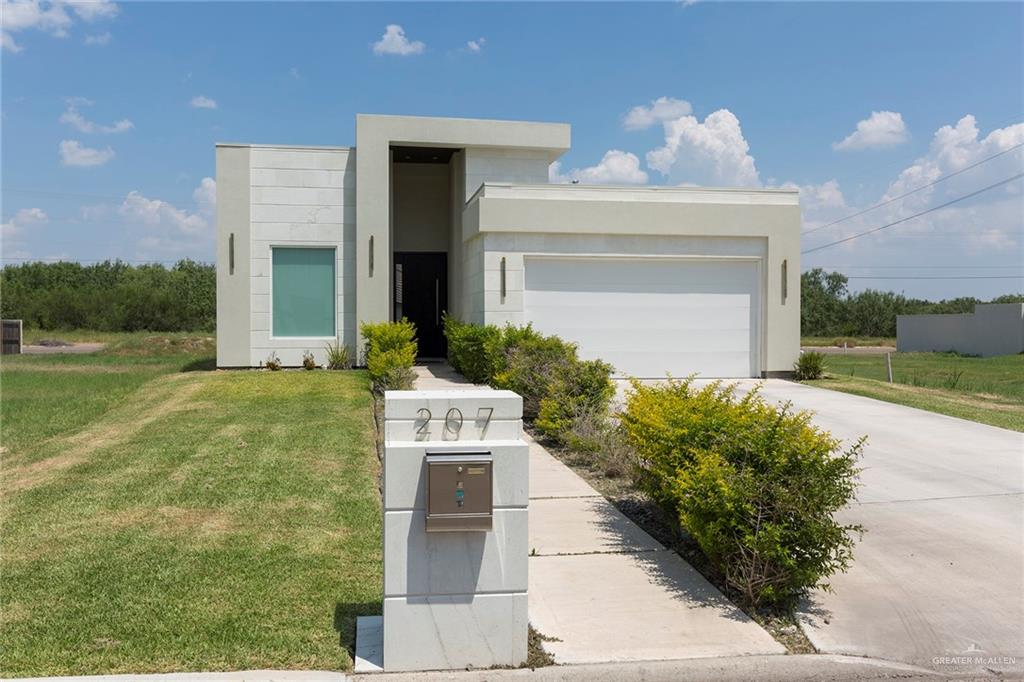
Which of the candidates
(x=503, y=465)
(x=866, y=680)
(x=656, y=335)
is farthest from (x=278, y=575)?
(x=656, y=335)

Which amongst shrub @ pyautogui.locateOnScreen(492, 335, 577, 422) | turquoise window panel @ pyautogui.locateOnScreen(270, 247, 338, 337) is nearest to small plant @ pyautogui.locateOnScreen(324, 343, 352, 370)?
turquoise window panel @ pyautogui.locateOnScreen(270, 247, 338, 337)

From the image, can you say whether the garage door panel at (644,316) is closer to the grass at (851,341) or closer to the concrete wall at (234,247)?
the concrete wall at (234,247)

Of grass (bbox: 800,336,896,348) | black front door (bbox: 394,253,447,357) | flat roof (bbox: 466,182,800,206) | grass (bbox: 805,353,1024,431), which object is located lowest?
grass (bbox: 805,353,1024,431)

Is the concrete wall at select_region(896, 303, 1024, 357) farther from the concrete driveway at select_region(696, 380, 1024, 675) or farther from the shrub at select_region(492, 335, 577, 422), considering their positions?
the shrub at select_region(492, 335, 577, 422)

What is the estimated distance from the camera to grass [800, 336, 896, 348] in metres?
48.7

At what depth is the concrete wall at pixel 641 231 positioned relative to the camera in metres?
16.2

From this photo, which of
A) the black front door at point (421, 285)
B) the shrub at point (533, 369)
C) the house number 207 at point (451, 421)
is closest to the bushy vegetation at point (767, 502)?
the house number 207 at point (451, 421)

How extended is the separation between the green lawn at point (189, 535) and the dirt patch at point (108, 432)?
46 mm

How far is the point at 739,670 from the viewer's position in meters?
4.36

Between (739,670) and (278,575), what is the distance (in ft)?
10.4

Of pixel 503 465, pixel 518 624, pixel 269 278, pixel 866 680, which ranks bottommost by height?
pixel 866 680

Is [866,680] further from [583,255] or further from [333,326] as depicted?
[333,326]

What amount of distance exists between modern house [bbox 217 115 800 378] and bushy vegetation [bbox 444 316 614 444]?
1.87m

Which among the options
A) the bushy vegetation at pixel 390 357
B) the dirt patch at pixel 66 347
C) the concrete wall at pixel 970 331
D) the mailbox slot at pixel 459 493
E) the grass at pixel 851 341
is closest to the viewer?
the mailbox slot at pixel 459 493
